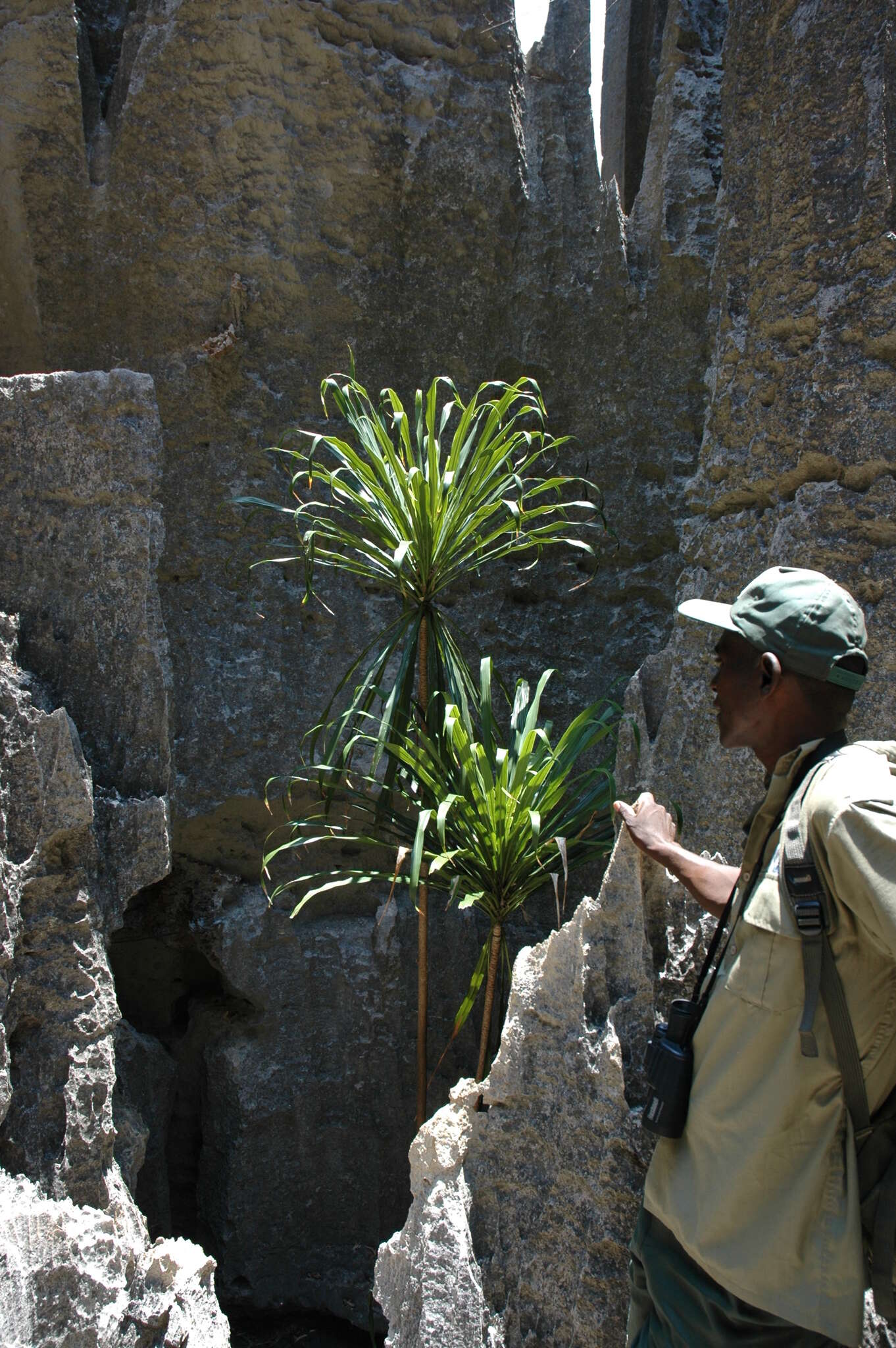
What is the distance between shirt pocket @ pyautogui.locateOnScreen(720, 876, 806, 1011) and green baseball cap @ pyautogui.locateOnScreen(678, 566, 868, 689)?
27cm

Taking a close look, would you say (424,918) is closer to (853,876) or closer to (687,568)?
(687,568)

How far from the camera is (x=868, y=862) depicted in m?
1.18

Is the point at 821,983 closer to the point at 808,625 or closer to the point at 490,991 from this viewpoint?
the point at 808,625

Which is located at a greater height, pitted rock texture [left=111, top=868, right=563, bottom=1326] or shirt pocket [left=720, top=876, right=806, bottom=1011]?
shirt pocket [left=720, top=876, right=806, bottom=1011]

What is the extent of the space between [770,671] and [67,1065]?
5.06 feet

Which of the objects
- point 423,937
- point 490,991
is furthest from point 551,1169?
point 423,937

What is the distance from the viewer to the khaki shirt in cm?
122

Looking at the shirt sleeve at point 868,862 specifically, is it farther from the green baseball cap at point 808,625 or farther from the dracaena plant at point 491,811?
the dracaena plant at point 491,811

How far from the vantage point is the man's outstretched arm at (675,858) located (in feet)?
5.42

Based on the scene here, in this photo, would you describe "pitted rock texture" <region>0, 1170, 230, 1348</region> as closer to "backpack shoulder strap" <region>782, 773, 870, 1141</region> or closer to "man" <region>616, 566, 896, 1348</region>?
"man" <region>616, 566, 896, 1348</region>

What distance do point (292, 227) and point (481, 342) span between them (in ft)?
2.56

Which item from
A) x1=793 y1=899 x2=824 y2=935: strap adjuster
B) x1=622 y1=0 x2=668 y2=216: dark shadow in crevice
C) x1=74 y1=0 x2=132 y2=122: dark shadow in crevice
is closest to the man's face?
x1=793 y1=899 x2=824 y2=935: strap adjuster

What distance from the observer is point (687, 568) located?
277 centimetres

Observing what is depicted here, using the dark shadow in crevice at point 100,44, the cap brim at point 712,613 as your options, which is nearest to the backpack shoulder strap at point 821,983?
the cap brim at point 712,613
